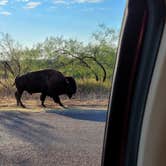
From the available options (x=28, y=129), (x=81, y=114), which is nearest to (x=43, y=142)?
(x=28, y=129)

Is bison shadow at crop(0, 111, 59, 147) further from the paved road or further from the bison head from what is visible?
the bison head

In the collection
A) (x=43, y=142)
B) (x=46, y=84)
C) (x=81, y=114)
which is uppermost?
(x=46, y=84)

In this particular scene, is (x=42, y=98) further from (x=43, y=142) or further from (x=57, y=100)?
(x=43, y=142)

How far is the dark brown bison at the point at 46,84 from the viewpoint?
136 cm

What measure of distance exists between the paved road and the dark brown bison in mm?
68

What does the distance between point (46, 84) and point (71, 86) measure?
0.37 feet

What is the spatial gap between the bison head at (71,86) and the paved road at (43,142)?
0.28 ft

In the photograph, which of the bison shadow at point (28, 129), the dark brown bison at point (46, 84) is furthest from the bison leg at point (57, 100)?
the bison shadow at point (28, 129)

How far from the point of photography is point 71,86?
1375mm

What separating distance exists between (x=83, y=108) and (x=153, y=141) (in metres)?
0.38

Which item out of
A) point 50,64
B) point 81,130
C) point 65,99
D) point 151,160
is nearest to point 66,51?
point 50,64

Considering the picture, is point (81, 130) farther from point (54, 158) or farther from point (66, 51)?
point (66, 51)

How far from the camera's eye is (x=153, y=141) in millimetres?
1137

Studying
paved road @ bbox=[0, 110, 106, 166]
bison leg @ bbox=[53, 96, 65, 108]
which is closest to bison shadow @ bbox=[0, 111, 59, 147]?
paved road @ bbox=[0, 110, 106, 166]
